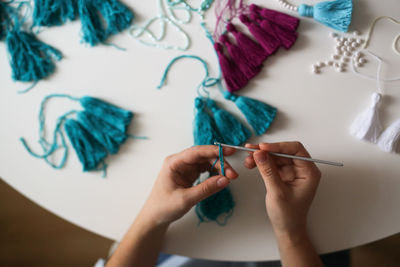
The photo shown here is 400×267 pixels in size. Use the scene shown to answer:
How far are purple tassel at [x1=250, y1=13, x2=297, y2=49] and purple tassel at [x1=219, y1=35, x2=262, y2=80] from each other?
0.10 meters

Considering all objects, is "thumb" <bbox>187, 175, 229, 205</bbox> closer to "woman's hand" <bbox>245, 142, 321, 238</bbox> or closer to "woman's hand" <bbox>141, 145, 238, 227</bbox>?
"woman's hand" <bbox>141, 145, 238, 227</bbox>

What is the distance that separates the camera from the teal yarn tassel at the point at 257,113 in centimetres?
88

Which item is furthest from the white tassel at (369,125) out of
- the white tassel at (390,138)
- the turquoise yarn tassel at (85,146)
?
the turquoise yarn tassel at (85,146)

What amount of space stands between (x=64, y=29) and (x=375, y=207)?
1128 mm

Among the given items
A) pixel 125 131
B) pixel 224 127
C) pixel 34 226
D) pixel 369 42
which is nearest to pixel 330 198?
pixel 224 127

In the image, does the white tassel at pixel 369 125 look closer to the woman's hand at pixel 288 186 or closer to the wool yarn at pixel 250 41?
the woman's hand at pixel 288 186

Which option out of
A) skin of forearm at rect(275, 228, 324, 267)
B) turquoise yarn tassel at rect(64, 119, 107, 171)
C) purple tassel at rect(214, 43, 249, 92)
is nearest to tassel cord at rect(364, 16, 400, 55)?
purple tassel at rect(214, 43, 249, 92)

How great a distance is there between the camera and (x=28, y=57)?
95cm

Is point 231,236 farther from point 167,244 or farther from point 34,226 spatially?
point 34,226

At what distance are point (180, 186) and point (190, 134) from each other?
0.17m

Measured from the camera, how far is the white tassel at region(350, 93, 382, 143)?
0.85 metres

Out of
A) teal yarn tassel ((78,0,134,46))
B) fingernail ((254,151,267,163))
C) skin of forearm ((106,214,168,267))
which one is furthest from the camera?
teal yarn tassel ((78,0,134,46))

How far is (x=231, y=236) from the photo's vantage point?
0.85m

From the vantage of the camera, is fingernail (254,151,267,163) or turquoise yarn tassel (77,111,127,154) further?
turquoise yarn tassel (77,111,127,154)
